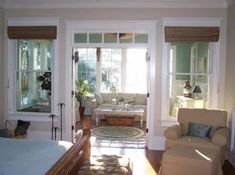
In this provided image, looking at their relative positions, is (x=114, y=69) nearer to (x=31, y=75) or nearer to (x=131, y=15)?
(x=31, y=75)

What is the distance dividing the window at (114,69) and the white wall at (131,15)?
12.8ft

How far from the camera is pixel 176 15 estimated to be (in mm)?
5188

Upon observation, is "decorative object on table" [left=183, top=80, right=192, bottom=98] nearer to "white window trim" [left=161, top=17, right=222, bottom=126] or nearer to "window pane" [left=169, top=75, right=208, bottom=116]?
"window pane" [left=169, top=75, right=208, bottom=116]

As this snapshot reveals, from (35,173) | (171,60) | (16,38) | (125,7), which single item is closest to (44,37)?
(16,38)

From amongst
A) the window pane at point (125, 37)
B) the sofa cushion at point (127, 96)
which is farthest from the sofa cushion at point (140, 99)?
the window pane at point (125, 37)

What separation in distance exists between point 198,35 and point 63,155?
11.8 feet

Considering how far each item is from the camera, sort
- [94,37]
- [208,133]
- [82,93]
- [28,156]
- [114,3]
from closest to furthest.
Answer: [28,156], [208,133], [114,3], [94,37], [82,93]

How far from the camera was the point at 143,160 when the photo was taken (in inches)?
185

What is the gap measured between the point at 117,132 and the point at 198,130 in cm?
256

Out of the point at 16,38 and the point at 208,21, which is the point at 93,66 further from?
the point at 208,21

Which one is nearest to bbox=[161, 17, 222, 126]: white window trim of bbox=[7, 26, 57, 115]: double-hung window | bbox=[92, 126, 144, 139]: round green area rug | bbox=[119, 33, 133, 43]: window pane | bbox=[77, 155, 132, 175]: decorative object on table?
bbox=[119, 33, 133, 43]: window pane

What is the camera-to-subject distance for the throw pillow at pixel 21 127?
16.6ft

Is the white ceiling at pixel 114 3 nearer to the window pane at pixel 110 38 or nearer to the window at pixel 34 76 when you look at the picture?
the window pane at pixel 110 38

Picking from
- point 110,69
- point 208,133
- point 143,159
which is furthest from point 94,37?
point 110,69
